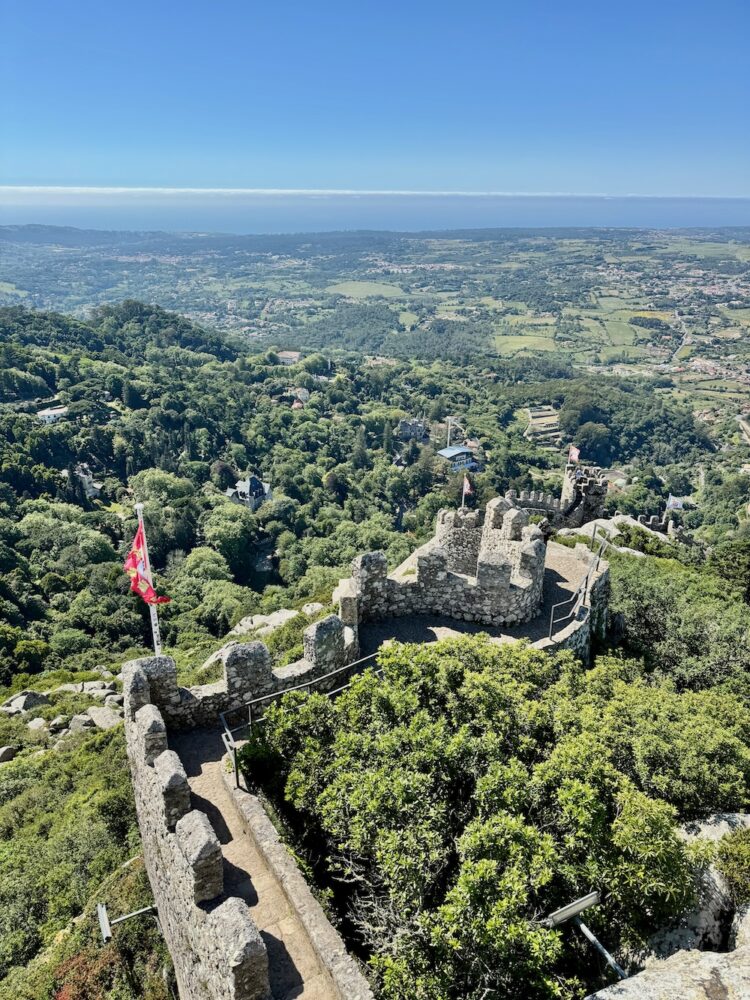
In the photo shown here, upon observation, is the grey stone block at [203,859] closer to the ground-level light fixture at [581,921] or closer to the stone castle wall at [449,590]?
the ground-level light fixture at [581,921]

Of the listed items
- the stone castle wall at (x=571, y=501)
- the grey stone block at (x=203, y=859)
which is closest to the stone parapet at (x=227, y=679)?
the grey stone block at (x=203, y=859)

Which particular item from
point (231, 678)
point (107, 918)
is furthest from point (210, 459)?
point (107, 918)

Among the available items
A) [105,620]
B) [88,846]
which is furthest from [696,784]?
[105,620]

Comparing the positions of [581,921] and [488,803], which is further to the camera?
[488,803]

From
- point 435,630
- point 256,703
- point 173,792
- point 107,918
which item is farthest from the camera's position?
point 435,630

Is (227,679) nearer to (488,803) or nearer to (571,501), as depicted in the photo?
(488,803)

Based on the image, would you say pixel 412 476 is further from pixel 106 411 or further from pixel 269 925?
pixel 269 925
